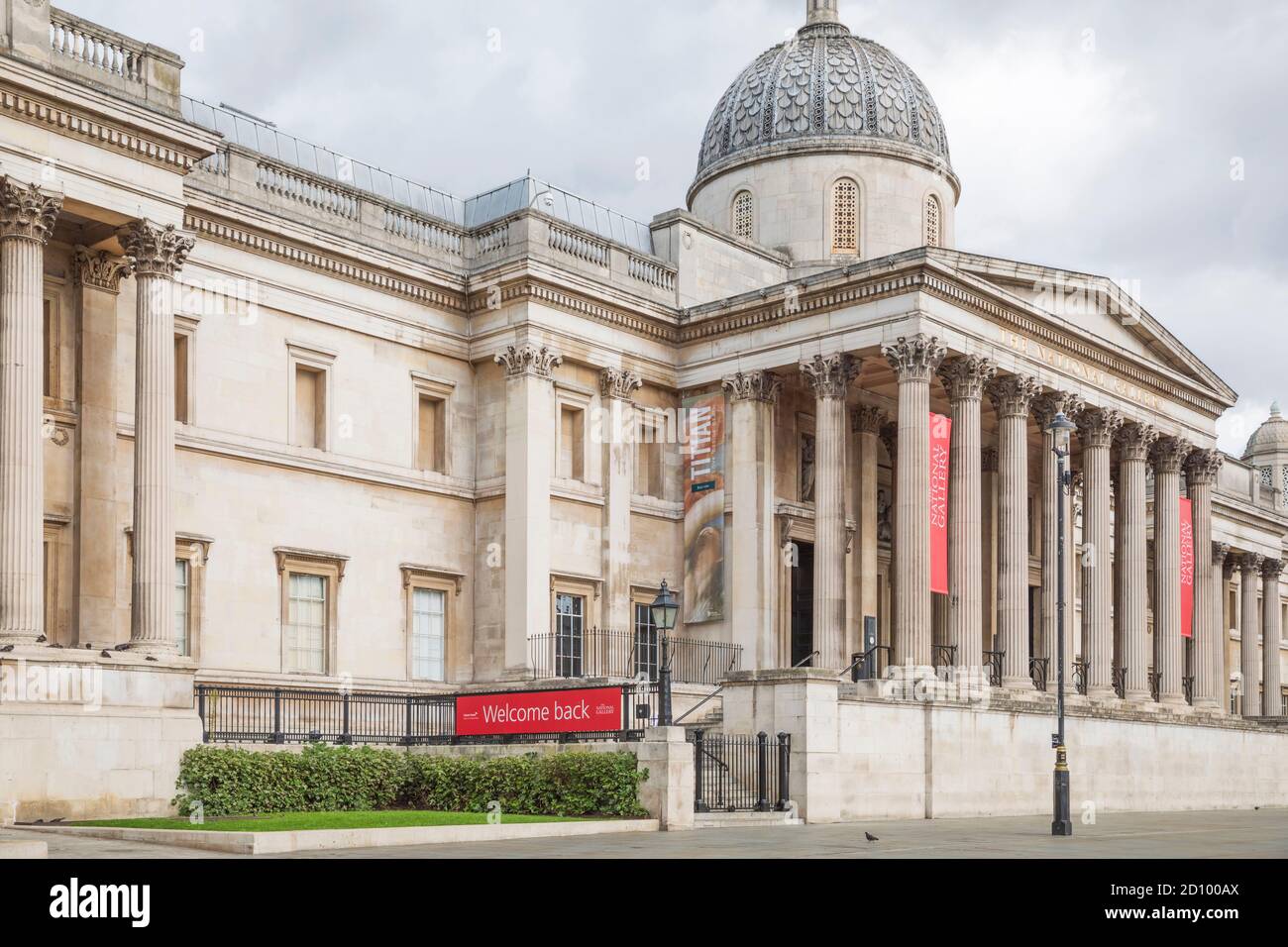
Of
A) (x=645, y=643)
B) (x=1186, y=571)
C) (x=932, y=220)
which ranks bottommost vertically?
(x=645, y=643)

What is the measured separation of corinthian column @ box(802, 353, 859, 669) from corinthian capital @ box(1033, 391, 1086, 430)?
19.9 ft

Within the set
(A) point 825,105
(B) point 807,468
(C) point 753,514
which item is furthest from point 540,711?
(A) point 825,105

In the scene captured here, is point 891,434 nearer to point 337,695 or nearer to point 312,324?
point 312,324

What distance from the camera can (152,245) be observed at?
91.4 ft

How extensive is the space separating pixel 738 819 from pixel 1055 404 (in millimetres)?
18210

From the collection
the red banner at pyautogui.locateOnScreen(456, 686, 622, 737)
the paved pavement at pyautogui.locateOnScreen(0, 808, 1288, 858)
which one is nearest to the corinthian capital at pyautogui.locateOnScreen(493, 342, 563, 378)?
the red banner at pyautogui.locateOnScreen(456, 686, 622, 737)

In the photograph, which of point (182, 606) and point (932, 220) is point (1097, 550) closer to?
point (932, 220)

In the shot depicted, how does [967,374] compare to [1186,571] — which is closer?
[967,374]

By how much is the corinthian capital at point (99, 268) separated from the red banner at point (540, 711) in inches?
397

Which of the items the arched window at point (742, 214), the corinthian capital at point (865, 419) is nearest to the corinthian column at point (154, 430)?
the corinthian capital at point (865, 419)

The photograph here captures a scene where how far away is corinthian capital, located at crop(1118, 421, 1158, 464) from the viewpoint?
Answer: 43.8 m

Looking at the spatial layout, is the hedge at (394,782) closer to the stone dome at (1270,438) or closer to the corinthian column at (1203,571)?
the corinthian column at (1203,571)

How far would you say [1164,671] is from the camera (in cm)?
4431

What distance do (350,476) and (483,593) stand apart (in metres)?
4.51
